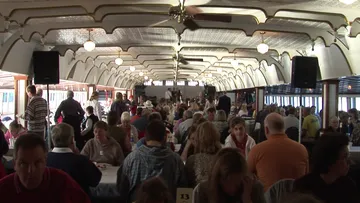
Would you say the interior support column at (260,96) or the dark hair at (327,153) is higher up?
the interior support column at (260,96)

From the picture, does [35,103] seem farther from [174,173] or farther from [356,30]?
[356,30]

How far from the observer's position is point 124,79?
2939 cm

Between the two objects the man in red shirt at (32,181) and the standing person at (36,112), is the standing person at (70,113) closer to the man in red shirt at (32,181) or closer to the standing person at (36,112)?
the standing person at (36,112)

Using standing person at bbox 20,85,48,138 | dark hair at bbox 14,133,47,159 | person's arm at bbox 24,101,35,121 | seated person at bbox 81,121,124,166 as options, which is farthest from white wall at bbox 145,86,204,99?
dark hair at bbox 14,133,47,159

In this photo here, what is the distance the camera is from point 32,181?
2.23 meters

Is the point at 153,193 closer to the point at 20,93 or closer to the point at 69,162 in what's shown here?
the point at 69,162

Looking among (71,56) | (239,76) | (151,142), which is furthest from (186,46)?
(239,76)

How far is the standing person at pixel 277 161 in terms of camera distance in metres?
3.80

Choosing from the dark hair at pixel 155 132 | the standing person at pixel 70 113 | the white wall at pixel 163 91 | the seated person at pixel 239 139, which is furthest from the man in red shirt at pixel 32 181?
the white wall at pixel 163 91

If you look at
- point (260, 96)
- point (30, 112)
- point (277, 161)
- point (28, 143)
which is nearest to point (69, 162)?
point (28, 143)

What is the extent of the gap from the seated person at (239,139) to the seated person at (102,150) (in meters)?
1.58

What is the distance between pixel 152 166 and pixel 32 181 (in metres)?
1.59

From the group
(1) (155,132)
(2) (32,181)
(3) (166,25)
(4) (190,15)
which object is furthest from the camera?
(3) (166,25)

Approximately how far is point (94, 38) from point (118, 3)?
4.30 meters
